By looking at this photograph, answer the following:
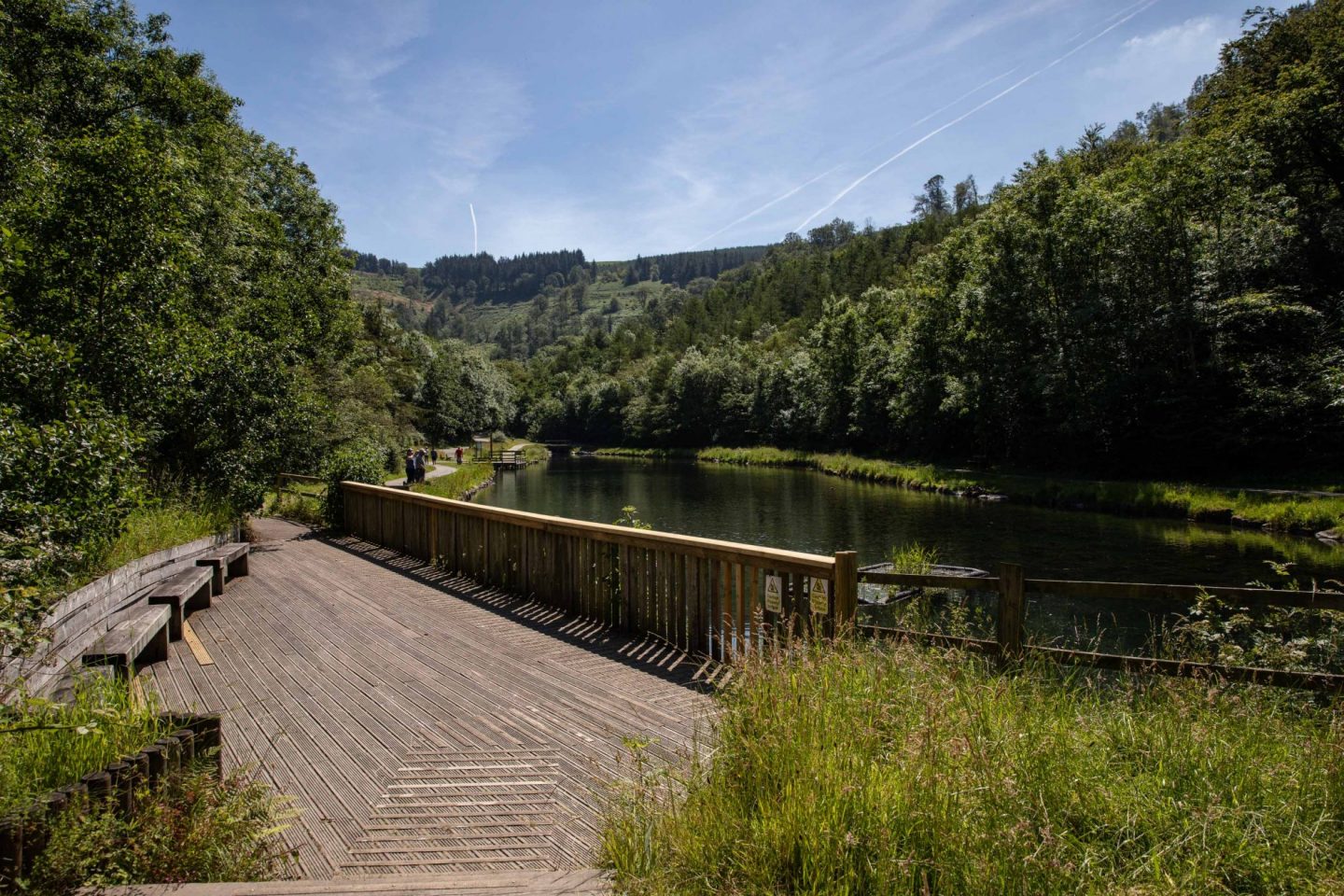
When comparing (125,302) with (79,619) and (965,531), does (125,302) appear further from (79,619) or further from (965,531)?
(965,531)

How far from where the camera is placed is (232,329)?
11492 mm

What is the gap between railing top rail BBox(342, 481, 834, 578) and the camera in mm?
4891

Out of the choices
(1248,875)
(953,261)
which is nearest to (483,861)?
(1248,875)

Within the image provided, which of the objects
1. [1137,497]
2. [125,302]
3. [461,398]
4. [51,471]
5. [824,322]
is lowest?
[1137,497]

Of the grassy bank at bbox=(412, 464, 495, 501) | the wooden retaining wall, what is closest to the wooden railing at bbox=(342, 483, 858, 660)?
the wooden retaining wall

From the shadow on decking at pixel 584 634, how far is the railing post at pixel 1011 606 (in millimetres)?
1900

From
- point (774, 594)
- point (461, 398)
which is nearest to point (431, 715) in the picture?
point (774, 594)

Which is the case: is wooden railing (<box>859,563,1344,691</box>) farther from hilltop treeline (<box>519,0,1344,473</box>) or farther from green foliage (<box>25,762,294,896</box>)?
hilltop treeline (<box>519,0,1344,473</box>)

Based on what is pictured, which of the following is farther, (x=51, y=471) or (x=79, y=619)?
(x=51, y=471)

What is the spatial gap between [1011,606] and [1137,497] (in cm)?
2254

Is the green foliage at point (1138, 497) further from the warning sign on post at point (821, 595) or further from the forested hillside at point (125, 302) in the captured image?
the forested hillside at point (125, 302)

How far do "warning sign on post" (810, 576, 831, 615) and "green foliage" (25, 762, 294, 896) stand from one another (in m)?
3.17

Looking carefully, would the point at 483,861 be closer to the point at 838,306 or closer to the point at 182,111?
the point at 182,111

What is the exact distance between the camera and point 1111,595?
403cm
